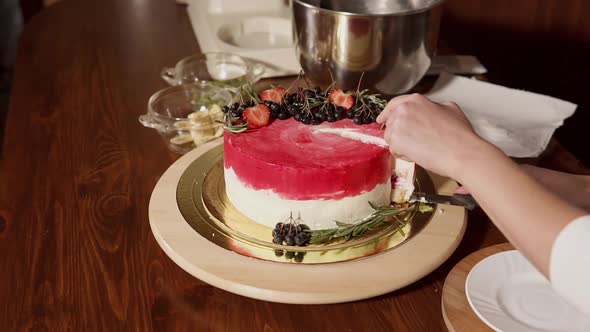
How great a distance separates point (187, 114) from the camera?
1757 mm

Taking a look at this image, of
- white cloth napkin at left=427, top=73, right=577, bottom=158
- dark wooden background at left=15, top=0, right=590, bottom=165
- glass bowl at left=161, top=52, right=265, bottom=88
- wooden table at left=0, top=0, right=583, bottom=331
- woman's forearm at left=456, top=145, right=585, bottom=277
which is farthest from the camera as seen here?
dark wooden background at left=15, top=0, right=590, bottom=165

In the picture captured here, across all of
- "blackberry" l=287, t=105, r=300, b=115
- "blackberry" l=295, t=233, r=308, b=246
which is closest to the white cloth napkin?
"blackberry" l=287, t=105, r=300, b=115

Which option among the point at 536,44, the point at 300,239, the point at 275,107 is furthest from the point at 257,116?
the point at 536,44

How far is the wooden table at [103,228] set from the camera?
3.60ft

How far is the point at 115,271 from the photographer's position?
1.20m

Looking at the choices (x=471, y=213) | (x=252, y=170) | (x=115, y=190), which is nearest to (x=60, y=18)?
(x=115, y=190)

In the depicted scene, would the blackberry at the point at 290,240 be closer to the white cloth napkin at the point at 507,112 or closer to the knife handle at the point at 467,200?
the knife handle at the point at 467,200

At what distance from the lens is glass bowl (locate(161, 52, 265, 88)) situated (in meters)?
1.93

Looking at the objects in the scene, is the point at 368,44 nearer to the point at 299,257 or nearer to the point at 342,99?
the point at 342,99

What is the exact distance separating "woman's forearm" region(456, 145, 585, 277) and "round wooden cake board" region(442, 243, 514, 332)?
0.17 m

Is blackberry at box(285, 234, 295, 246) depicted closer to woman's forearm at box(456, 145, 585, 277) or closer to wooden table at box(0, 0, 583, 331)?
wooden table at box(0, 0, 583, 331)

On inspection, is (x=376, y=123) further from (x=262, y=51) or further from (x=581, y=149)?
(x=581, y=149)

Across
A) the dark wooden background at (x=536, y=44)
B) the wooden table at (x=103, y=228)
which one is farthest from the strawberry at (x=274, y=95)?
the dark wooden background at (x=536, y=44)

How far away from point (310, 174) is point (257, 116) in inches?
7.8
